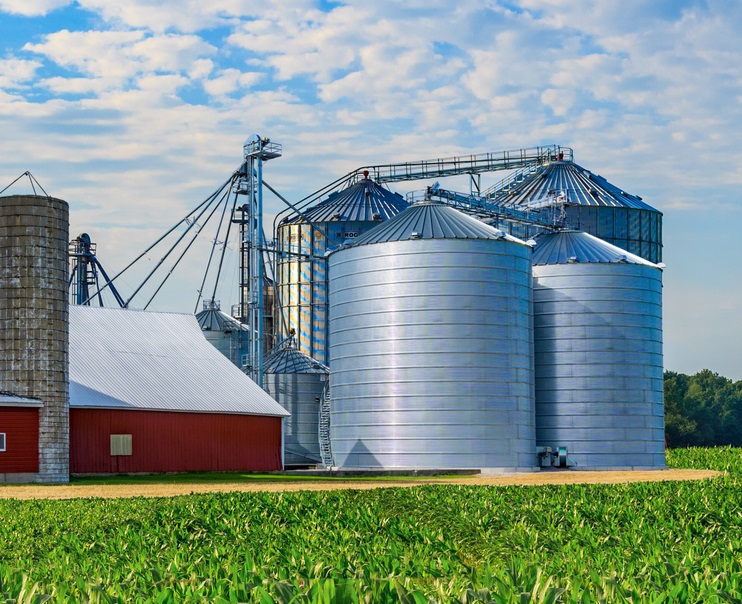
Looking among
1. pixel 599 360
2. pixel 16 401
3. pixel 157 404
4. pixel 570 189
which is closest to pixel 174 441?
pixel 157 404

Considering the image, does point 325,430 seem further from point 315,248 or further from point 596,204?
point 596,204

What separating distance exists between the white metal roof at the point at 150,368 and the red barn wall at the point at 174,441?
1.84 feet

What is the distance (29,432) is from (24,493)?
7.85 m

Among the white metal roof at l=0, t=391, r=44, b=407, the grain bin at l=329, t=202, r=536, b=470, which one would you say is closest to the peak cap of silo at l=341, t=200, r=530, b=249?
the grain bin at l=329, t=202, r=536, b=470

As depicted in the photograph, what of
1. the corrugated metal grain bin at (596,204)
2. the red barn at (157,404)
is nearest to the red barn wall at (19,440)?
the red barn at (157,404)

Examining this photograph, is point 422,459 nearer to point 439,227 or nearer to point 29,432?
point 439,227

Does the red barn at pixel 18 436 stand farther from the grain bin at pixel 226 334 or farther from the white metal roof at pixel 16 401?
the grain bin at pixel 226 334

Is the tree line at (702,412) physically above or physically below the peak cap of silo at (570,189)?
below

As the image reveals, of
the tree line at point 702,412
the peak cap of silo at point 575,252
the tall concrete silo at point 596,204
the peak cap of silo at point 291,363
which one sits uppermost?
the tall concrete silo at point 596,204

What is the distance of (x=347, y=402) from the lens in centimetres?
6072

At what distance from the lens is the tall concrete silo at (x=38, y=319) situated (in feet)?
153

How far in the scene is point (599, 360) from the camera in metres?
63.0

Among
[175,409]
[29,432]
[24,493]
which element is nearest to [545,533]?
[24,493]

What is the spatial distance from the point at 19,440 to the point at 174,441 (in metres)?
9.70
